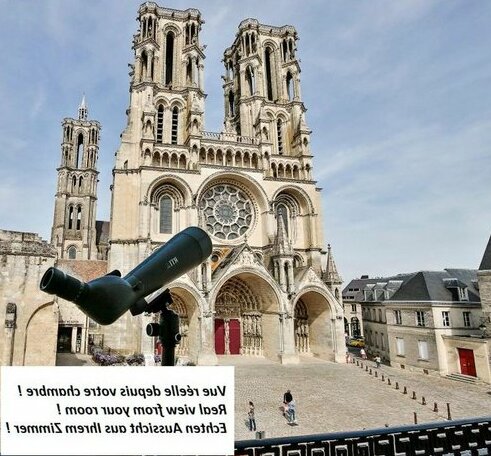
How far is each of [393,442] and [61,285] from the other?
177 inches

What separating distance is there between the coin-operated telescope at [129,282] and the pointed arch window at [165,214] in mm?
27409

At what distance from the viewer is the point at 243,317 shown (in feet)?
103

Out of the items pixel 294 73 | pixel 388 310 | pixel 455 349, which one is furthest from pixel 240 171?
pixel 455 349

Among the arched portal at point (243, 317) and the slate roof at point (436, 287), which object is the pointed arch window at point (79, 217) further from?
the slate roof at point (436, 287)

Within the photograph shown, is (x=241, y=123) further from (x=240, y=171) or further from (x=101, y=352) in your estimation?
(x=101, y=352)

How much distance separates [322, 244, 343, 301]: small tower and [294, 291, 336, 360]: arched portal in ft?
4.30

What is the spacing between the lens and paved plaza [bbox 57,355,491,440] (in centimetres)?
1453

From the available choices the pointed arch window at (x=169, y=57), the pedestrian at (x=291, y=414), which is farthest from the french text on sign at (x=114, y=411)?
the pointed arch window at (x=169, y=57)

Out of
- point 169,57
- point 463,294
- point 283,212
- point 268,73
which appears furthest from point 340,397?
point 169,57

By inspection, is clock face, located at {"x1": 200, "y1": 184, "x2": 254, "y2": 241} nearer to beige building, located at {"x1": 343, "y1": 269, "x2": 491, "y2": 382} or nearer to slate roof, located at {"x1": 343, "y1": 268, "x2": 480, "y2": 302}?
beige building, located at {"x1": 343, "y1": 269, "x2": 491, "y2": 382}

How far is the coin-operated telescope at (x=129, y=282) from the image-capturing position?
2.92 metres

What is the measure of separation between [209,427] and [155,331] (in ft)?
4.11

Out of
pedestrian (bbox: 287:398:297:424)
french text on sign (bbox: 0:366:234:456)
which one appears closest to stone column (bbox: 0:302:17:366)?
pedestrian (bbox: 287:398:297:424)

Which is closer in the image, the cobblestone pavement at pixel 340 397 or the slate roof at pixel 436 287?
the cobblestone pavement at pixel 340 397
